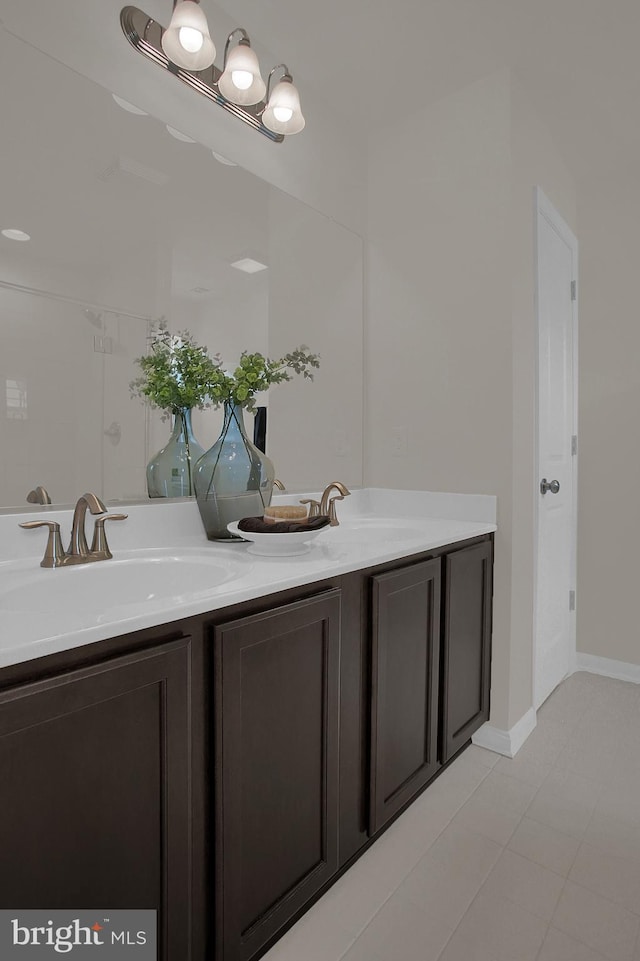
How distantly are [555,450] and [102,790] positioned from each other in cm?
223

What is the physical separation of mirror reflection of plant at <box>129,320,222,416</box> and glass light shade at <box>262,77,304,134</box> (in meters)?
0.80

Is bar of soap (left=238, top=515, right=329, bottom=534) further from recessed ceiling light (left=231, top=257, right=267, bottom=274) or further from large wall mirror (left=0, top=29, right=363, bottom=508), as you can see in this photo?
recessed ceiling light (left=231, top=257, right=267, bottom=274)

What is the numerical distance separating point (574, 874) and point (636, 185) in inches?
114

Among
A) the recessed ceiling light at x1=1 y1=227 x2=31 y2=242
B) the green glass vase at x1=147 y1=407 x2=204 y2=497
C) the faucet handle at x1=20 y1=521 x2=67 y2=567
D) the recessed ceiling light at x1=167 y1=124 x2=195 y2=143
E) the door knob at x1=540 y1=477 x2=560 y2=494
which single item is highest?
the recessed ceiling light at x1=167 y1=124 x2=195 y2=143

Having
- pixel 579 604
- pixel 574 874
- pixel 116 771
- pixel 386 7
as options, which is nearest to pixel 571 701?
pixel 579 604

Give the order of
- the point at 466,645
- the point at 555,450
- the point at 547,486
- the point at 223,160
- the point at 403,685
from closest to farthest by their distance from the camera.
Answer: the point at 403,685 < the point at 223,160 < the point at 466,645 < the point at 547,486 < the point at 555,450

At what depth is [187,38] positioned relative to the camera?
1455 millimetres

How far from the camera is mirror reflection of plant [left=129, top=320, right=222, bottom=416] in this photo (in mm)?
1503

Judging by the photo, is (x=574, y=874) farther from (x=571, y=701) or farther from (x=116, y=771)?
(x=116, y=771)

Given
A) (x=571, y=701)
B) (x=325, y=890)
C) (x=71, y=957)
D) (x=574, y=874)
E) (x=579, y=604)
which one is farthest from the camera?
(x=579, y=604)

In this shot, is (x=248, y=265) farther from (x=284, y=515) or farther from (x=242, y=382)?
(x=284, y=515)

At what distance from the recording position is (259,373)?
1611mm

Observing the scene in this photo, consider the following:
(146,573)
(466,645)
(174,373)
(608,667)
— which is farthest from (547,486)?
(146,573)

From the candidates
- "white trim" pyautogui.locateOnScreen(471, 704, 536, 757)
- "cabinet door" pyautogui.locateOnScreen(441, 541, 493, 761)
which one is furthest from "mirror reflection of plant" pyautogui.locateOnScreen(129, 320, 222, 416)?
"white trim" pyautogui.locateOnScreen(471, 704, 536, 757)
